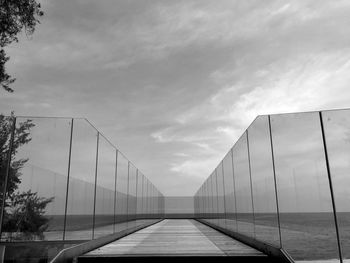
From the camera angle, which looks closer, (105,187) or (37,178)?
(37,178)

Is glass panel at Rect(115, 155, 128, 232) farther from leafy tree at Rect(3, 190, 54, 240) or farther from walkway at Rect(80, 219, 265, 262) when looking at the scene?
leafy tree at Rect(3, 190, 54, 240)

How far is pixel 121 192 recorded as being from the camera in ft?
42.7

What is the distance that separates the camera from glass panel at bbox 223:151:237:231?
12312mm

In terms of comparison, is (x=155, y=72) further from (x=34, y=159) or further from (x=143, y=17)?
(x=34, y=159)

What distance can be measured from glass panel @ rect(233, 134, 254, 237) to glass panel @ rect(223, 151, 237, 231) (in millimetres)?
805

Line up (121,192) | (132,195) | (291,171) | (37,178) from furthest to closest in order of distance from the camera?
(132,195), (121,192), (37,178), (291,171)

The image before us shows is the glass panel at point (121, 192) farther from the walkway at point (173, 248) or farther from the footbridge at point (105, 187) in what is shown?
the footbridge at point (105, 187)

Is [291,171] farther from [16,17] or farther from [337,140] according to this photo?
[16,17]

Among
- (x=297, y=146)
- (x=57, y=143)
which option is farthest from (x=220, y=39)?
(x=57, y=143)

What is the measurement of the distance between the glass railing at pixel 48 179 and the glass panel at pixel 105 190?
0.35 m

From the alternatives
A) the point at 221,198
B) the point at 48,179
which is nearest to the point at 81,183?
the point at 48,179

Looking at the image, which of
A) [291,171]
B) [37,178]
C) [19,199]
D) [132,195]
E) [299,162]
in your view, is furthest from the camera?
[132,195]

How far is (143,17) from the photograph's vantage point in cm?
904

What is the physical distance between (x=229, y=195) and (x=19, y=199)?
779cm
